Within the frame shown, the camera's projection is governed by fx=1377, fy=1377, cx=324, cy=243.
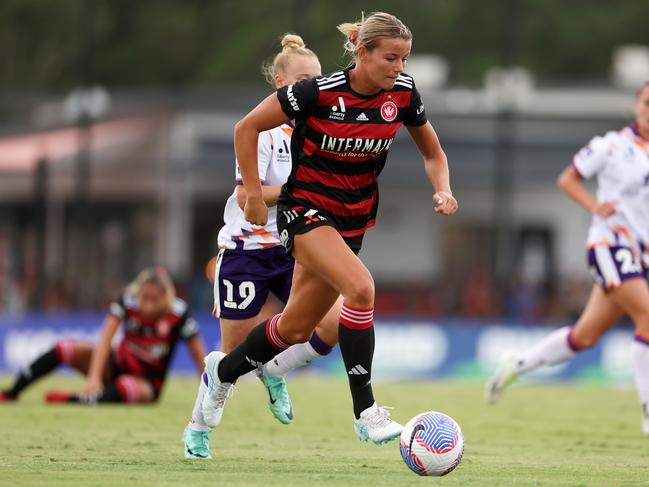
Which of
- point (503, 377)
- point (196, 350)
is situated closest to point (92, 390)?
point (196, 350)

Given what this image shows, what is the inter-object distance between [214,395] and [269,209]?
1133mm

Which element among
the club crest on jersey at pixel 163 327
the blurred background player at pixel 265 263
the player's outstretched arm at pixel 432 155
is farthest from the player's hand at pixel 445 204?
the club crest on jersey at pixel 163 327

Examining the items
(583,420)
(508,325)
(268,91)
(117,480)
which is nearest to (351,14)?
(268,91)

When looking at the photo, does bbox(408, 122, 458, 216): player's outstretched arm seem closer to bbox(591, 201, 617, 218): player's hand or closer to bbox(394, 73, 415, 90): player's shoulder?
bbox(394, 73, 415, 90): player's shoulder

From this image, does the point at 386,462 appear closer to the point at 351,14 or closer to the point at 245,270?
the point at 245,270

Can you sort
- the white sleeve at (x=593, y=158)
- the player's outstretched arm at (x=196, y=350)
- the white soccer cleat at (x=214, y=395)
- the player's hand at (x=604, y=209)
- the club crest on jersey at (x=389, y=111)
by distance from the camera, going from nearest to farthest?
the club crest on jersey at (x=389, y=111)
the white soccer cleat at (x=214, y=395)
the player's hand at (x=604, y=209)
the white sleeve at (x=593, y=158)
the player's outstretched arm at (x=196, y=350)

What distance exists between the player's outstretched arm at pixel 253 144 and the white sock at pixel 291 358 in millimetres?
1112

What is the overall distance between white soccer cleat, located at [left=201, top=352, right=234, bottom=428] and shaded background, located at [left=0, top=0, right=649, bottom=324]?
20.3 ft

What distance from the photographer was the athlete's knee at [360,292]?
622 cm

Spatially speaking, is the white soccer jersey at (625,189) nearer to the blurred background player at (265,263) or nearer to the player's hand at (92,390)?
the blurred background player at (265,263)

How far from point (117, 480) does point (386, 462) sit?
1593 mm

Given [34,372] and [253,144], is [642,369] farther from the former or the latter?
[34,372]

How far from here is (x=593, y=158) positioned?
936 centimetres

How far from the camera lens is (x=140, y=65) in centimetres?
3578
